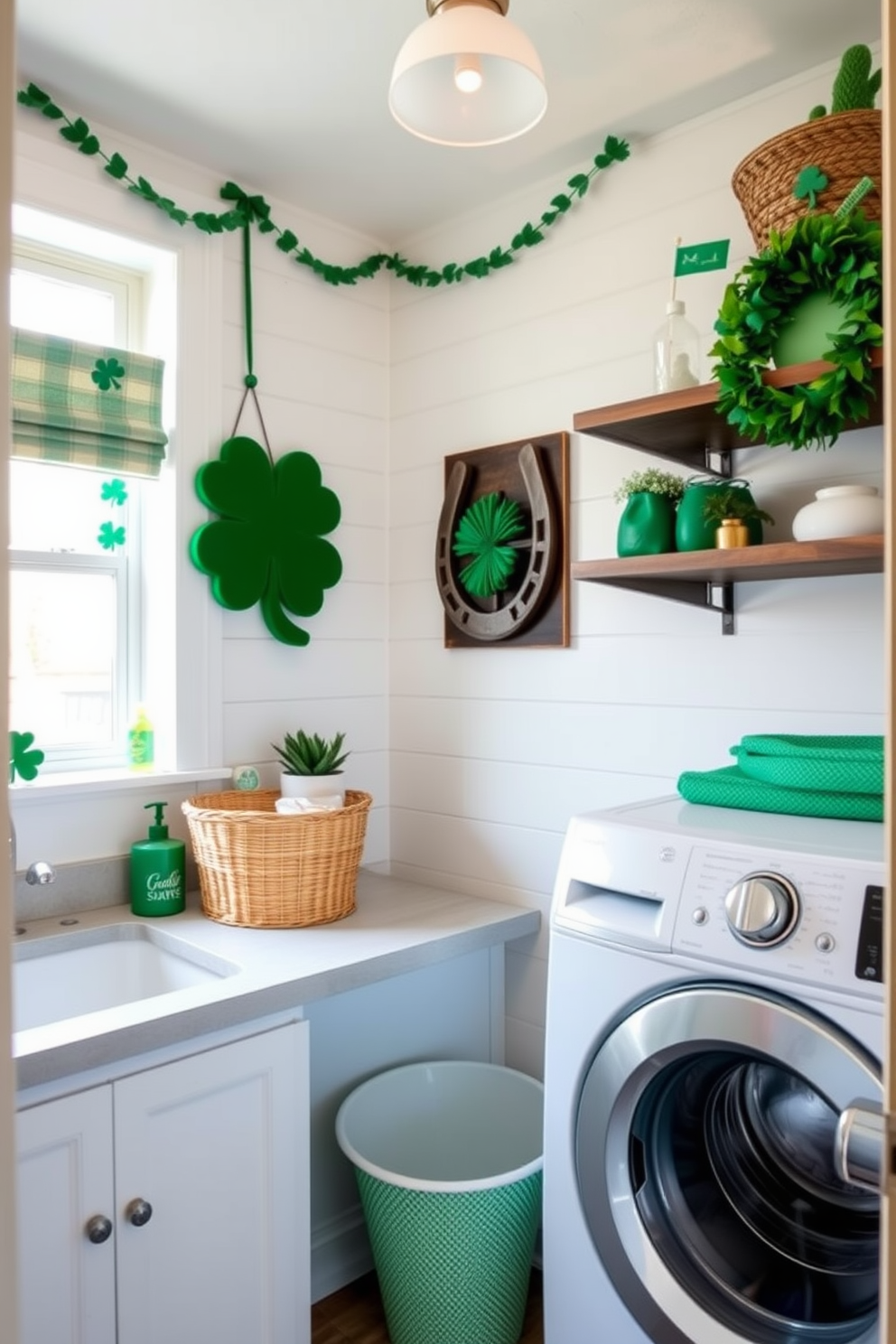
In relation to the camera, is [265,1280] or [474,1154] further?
[474,1154]

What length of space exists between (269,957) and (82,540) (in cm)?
101

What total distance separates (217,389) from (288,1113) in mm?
1522

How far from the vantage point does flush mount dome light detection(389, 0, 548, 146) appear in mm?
1304

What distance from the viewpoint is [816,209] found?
143 cm

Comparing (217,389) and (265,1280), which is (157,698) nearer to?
(217,389)

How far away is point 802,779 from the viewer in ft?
4.67

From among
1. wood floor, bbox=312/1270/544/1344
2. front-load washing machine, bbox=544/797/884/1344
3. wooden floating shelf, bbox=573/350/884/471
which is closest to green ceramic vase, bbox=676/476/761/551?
wooden floating shelf, bbox=573/350/884/471

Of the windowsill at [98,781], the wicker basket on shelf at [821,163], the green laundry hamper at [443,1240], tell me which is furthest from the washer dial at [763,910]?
the windowsill at [98,781]

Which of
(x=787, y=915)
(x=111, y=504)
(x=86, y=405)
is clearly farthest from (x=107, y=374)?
(x=787, y=915)

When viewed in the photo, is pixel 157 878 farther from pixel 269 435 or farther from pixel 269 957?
pixel 269 435

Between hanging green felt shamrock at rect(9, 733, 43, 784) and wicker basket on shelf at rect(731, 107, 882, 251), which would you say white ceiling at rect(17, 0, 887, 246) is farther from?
hanging green felt shamrock at rect(9, 733, 43, 784)

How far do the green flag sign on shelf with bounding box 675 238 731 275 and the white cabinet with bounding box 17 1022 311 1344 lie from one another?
4.82ft

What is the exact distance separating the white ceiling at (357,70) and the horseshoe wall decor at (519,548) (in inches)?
24.9

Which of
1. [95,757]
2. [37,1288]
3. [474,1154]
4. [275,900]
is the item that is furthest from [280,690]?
[37,1288]
